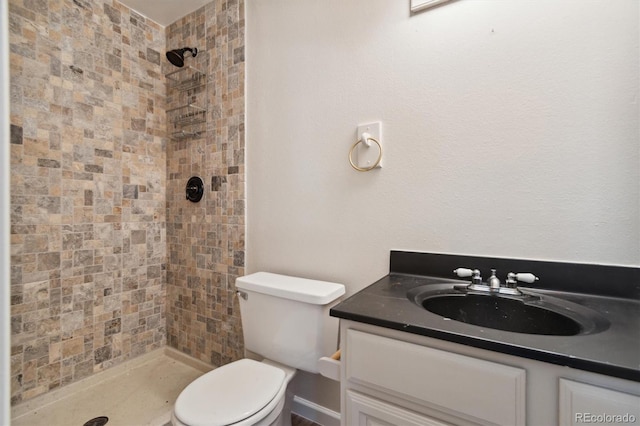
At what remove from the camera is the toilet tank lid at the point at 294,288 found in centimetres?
111

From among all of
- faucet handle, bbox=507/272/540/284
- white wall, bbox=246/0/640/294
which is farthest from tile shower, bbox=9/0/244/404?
faucet handle, bbox=507/272/540/284

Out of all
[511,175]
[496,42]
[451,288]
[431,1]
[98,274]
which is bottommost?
[98,274]

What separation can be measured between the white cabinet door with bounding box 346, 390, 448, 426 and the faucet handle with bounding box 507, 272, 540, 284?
1.61 ft

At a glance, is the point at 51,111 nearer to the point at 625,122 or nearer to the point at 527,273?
the point at 527,273

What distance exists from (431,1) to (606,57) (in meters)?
0.61

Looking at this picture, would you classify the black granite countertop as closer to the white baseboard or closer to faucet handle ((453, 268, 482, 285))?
faucet handle ((453, 268, 482, 285))

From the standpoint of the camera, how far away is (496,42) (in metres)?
0.95

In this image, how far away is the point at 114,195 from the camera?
1706 mm

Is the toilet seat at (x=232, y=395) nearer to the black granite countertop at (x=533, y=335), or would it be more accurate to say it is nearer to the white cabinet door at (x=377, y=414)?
the white cabinet door at (x=377, y=414)

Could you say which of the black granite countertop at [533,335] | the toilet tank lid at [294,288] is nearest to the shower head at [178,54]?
the toilet tank lid at [294,288]

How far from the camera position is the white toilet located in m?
0.90

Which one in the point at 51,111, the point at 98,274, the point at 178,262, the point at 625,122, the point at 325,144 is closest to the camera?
the point at 625,122

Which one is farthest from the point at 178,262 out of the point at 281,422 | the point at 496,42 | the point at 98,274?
the point at 496,42

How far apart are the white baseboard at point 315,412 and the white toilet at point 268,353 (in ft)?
0.43
